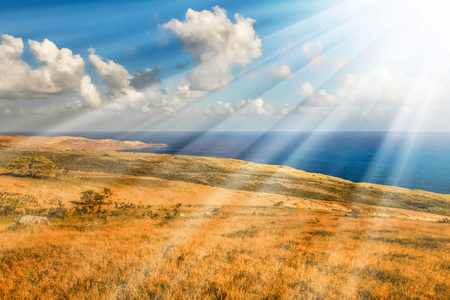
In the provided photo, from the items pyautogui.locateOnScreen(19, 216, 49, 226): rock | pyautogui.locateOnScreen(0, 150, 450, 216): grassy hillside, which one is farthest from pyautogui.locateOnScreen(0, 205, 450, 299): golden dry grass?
pyautogui.locateOnScreen(0, 150, 450, 216): grassy hillside

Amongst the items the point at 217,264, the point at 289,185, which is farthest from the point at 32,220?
the point at 289,185

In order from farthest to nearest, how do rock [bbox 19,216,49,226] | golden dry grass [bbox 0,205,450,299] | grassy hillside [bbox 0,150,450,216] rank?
grassy hillside [bbox 0,150,450,216] → rock [bbox 19,216,49,226] → golden dry grass [bbox 0,205,450,299]

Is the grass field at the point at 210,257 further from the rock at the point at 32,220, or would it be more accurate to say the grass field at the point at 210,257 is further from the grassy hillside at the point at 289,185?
the grassy hillside at the point at 289,185

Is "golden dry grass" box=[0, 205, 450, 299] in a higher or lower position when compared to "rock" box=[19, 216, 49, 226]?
higher

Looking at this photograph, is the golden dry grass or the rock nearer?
the golden dry grass

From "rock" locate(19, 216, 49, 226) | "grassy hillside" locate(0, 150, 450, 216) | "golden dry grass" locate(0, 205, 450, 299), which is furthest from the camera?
"grassy hillside" locate(0, 150, 450, 216)

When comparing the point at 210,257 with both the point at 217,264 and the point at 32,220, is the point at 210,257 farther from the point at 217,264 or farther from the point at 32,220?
the point at 32,220

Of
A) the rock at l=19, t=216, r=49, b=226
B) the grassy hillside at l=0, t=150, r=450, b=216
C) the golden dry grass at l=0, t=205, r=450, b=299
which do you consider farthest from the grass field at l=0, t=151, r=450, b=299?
the grassy hillside at l=0, t=150, r=450, b=216

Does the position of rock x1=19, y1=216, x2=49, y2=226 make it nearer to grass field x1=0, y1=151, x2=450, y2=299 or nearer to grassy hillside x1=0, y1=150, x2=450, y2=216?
grass field x1=0, y1=151, x2=450, y2=299

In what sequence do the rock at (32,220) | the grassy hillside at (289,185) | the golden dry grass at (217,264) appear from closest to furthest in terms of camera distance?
the golden dry grass at (217,264)
the rock at (32,220)
the grassy hillside at (289,185)

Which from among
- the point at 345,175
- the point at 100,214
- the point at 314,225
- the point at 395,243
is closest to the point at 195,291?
the point at 395,243

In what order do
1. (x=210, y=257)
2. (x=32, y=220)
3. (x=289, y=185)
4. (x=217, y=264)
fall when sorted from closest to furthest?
(x=217, y=264) < (x=210, y=257) < (x=32, y=220) < (x=289, y=185)

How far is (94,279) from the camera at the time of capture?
7.58 m

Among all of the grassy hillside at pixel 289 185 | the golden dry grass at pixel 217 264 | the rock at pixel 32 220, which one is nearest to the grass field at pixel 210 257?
the golden dry grass at pixel 217 264
